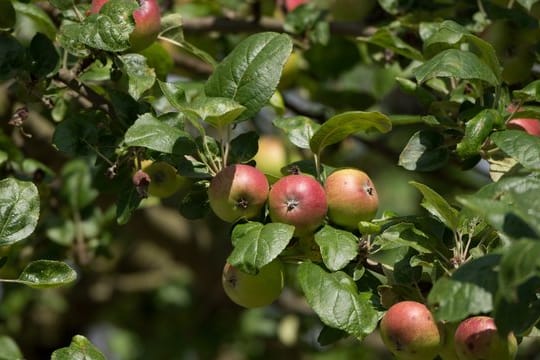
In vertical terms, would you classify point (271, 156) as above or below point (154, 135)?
below

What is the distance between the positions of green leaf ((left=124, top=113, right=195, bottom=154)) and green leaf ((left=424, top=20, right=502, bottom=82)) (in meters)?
0.39

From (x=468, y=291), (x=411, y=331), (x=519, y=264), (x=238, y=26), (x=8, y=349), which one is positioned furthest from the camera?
(x=238, y=26)

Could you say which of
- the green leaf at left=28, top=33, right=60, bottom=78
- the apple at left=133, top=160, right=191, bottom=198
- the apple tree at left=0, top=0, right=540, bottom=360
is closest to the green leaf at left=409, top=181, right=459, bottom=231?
the apple tree at left=0, top=0, right=540, bottom=360

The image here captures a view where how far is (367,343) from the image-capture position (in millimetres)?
2916

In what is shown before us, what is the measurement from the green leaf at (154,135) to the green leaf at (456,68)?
1.00ft

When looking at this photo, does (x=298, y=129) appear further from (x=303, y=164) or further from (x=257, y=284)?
(x=257, y=284)

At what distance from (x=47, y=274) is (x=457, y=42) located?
61 centimetres

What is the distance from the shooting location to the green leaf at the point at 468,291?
3.39ft

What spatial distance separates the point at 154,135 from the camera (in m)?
1.27

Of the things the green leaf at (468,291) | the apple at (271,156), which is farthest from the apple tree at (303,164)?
the apple at (271,156)

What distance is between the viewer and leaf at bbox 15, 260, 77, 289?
127 centimetres

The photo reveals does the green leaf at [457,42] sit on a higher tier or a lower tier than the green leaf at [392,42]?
higher

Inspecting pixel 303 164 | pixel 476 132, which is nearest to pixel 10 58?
pixel 303 164

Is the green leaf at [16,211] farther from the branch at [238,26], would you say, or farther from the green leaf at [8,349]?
the branch at [238,26]
